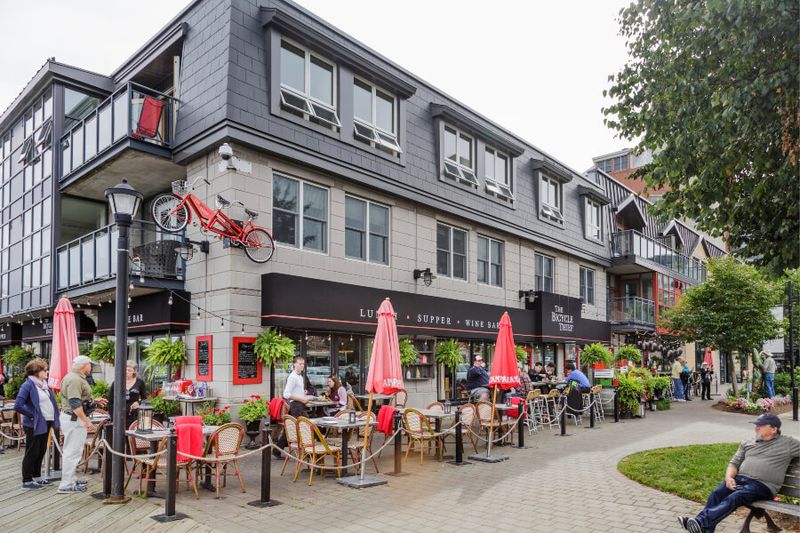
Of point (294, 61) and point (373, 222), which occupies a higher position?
point (294, 61)

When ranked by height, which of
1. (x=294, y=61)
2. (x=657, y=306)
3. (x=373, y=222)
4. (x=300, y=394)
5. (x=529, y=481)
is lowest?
(x=529, y=481)

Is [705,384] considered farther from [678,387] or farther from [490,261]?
[490,261]

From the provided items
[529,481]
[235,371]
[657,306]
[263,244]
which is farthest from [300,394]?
[657,306]

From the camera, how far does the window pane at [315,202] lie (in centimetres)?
1504

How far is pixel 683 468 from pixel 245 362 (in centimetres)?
850

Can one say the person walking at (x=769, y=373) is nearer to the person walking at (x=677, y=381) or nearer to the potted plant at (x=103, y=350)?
the person walking at (x=677, y=381)

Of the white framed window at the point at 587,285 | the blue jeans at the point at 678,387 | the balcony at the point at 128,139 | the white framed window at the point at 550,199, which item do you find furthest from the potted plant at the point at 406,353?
the blue jeans at the point at 678,387

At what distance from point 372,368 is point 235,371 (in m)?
4.24

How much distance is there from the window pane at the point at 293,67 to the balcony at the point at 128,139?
277cm

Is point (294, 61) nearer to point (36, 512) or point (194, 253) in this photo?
point (194, 253)

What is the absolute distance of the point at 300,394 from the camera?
38.1 ft

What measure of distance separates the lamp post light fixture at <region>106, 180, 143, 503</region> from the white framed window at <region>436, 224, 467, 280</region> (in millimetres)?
11447

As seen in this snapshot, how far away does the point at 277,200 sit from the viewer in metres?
14.4

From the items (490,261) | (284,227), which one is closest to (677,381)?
(490,261)
